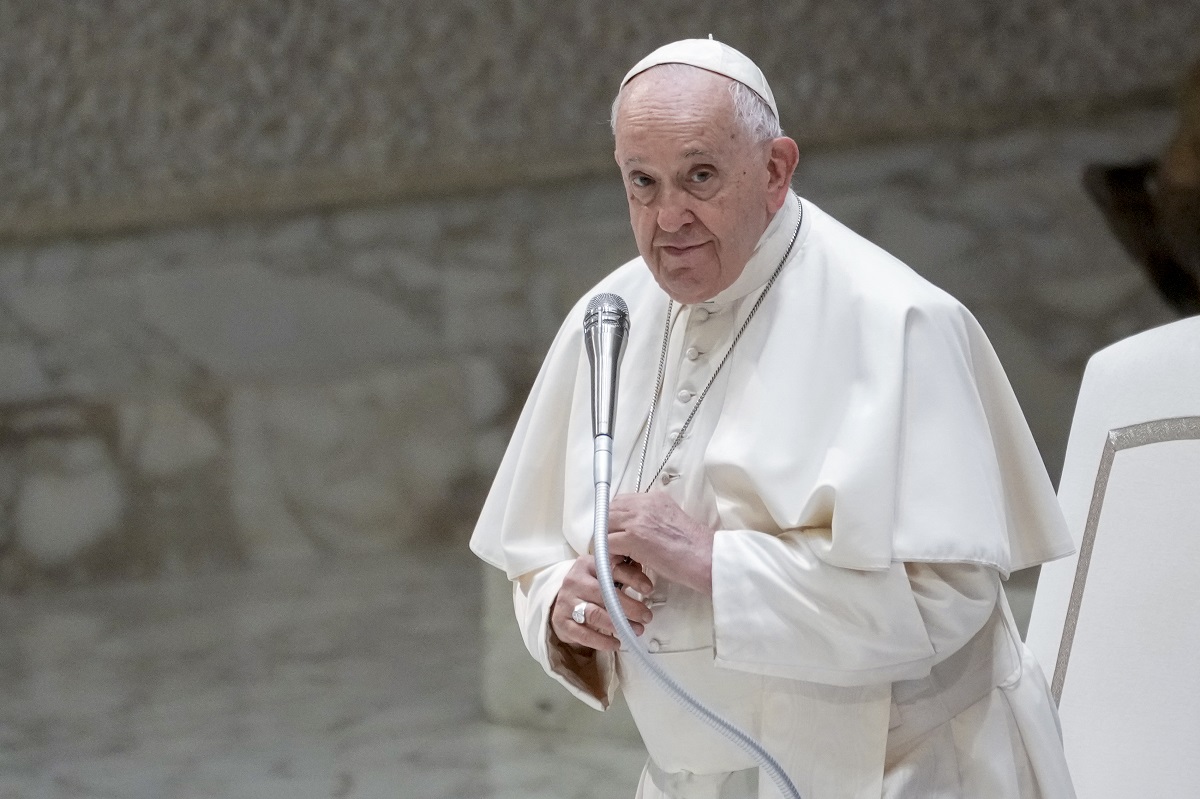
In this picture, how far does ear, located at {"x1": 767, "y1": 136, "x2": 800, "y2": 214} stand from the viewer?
1.83 m

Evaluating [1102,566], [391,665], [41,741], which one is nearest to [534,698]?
[391,665]

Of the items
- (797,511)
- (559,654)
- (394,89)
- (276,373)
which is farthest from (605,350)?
(276,373)

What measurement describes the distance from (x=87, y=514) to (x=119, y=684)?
1.53m

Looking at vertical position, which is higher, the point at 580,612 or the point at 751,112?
the point at 751,112

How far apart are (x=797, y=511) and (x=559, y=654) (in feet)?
1.22

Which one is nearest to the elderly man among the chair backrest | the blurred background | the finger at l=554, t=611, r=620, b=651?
the finger at l=554, t=611, r=620, b=651

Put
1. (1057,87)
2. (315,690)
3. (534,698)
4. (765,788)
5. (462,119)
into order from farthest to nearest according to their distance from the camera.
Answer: (462,119), (1057,87), (315,690), (534,698), (765,788)

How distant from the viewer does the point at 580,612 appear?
1765 millimetres

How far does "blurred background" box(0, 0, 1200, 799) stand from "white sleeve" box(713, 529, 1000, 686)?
366 centimetres

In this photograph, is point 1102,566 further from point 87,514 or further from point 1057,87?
point 87,514

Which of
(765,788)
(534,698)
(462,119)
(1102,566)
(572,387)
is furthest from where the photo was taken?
(462,119)

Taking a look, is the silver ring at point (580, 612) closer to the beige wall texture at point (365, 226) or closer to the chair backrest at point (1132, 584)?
the chair backrest at point (1132, 584)

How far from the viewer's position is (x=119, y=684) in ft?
15.6

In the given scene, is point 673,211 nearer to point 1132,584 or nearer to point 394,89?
point 1132,584
